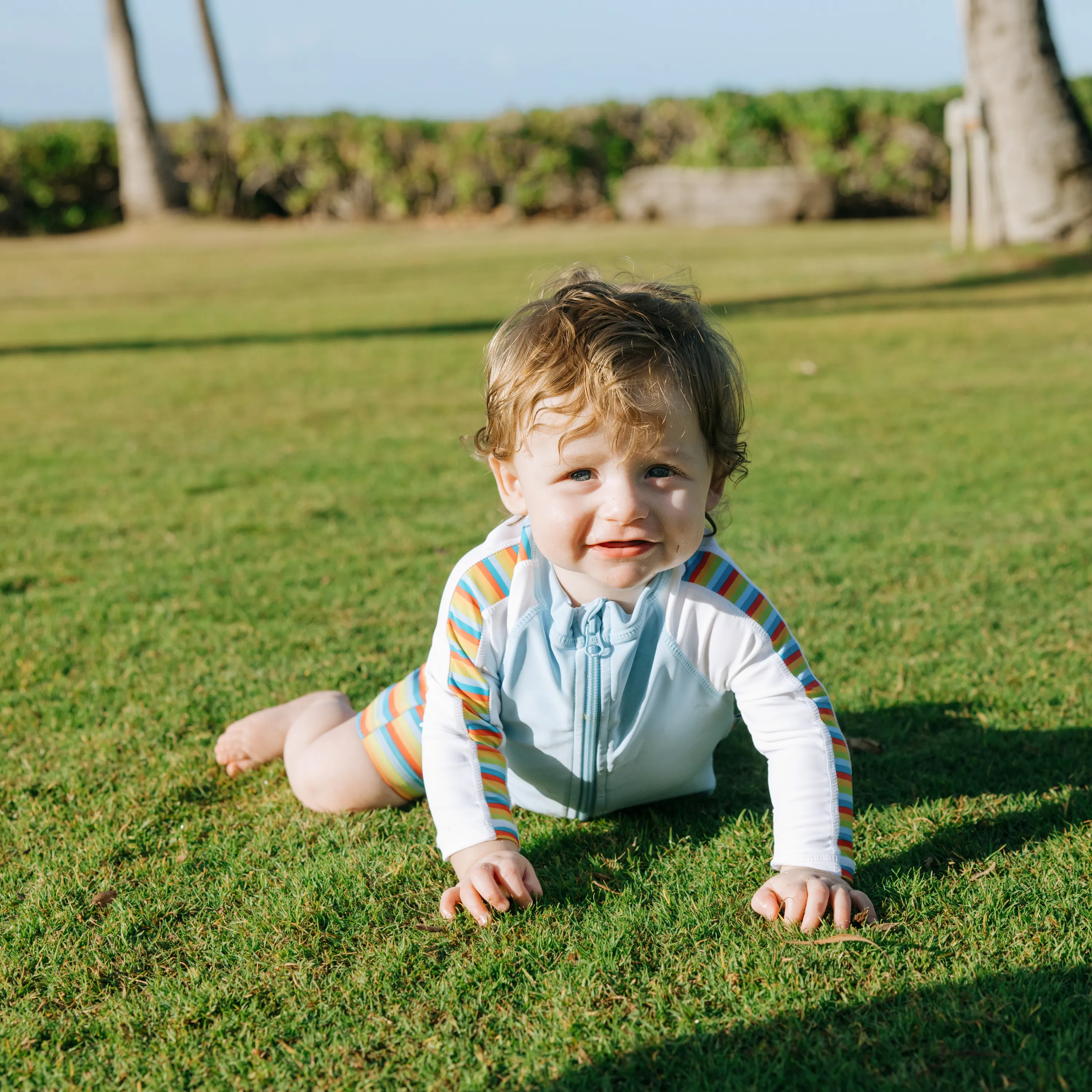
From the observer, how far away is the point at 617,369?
2.17 m

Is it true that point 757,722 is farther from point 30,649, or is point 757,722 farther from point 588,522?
point 30,649

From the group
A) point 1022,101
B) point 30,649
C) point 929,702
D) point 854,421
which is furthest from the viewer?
point 1022,101

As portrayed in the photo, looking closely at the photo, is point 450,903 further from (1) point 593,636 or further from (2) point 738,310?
(2) point 738,310

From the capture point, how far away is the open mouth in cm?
221

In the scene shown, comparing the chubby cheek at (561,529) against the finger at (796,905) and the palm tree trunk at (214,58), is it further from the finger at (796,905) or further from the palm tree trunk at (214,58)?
the palm tree trunk at (214,58)

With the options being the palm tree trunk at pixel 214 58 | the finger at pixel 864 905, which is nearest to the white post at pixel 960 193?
the finger at pixel 864 905

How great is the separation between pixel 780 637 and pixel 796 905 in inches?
19.4

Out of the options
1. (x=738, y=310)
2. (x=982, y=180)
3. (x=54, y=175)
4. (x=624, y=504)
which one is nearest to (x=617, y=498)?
(x=624, y=504)

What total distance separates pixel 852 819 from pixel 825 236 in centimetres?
1676

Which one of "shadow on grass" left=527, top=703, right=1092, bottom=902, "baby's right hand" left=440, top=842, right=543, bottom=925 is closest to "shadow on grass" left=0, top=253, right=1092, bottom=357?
"shadow on grass" left=527, top=703, right=1092, bottom=902

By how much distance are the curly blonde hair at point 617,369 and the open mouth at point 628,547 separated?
0.54ft

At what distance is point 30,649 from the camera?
3.78 metres

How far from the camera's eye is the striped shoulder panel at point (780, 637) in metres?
2.31

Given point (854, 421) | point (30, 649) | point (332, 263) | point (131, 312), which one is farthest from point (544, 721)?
point (332, 263)
